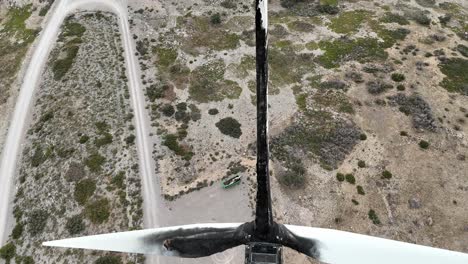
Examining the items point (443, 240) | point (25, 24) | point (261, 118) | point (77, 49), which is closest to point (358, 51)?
point (443, 240)

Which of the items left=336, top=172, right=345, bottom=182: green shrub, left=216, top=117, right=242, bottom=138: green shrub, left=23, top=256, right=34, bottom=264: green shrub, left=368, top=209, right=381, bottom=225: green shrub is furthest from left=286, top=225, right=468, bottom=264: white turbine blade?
left=216, top=117, right=242, bottom=138: green shrub

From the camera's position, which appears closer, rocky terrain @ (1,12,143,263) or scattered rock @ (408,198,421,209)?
rocky terrain @ (1,12,143,263)

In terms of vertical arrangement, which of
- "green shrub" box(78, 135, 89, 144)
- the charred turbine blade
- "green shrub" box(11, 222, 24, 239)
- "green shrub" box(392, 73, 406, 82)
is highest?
the charred turbine blade

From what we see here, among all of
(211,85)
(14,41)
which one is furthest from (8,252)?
(14,41)

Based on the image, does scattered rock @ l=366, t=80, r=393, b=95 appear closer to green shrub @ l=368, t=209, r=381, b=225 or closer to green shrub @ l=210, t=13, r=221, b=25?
green shrub @ l=368, t=209, r=381, b=225

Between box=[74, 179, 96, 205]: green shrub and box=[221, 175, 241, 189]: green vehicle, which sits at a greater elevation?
box=[74, 179, 96, 205]: green shrub

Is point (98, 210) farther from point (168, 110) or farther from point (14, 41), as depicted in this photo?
A: point (14, 41)

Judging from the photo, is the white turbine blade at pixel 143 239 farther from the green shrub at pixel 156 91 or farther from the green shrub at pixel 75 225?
the green shrub at pixel 156 91

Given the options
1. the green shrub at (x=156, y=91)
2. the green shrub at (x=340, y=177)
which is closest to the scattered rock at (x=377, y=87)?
the green shrub at (x=340, y=177)
